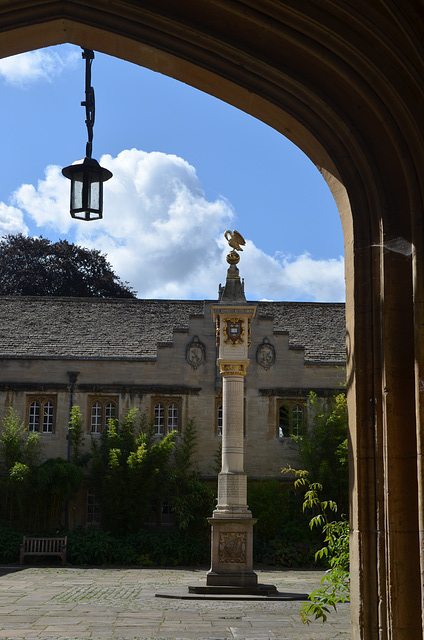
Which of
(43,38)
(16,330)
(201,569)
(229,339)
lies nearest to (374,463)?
(43,38)

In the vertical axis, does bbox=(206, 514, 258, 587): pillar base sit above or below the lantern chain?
below

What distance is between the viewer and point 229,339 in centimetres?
1477

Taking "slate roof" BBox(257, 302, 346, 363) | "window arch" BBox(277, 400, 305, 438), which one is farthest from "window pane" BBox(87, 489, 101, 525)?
"slate roof" BBox(257, 302, 346, 363)

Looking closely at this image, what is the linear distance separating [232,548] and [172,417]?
11.0 metres

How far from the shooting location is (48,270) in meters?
33.4

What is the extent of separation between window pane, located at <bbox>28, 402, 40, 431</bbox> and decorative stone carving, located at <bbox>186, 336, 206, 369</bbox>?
4909 millimetres

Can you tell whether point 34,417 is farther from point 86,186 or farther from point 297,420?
point 86,186

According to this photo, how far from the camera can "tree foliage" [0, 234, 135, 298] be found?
33188 millimetres

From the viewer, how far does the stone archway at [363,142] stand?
11.5 feet

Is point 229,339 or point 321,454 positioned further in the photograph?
point 321,454

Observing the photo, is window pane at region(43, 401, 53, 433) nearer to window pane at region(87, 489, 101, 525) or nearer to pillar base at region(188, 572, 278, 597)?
window pane at region(87, 489, 101, 525)

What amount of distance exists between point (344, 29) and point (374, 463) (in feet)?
6.61

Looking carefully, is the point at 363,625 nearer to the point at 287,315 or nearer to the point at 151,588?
the point at 151,588

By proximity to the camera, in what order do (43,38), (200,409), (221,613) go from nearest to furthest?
(43,38), (221,613), (200,409)
